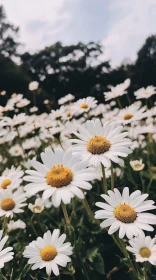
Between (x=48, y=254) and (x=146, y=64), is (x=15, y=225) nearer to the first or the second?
(x=48, y=254)

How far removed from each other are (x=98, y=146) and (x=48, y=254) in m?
0.67

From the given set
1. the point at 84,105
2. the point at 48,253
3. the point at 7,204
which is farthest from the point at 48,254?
the point at 84,105

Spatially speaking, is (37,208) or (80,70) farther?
(80,70)

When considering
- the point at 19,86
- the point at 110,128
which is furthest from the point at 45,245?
the point at 19,86

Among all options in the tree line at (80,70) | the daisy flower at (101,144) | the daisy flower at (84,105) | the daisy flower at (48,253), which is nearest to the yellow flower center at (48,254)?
the daisy flower at (48,253)

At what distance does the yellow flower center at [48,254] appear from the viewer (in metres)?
2.09

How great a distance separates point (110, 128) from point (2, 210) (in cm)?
88

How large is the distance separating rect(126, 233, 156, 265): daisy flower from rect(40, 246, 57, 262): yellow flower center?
0.43 meters

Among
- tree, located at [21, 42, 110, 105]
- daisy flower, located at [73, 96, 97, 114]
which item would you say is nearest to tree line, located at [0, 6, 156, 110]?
tree, located at [21, 42, 110, 105]

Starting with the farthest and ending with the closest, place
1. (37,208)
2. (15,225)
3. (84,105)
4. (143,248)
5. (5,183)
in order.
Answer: (84,105) → (15,225) → (37,208) → (5,183) → (143,248)

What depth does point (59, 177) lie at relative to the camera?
1.89 m

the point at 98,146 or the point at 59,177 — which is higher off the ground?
the point at 98,146

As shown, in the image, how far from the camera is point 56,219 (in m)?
3.39

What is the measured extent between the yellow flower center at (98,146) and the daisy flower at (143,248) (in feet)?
1.64
